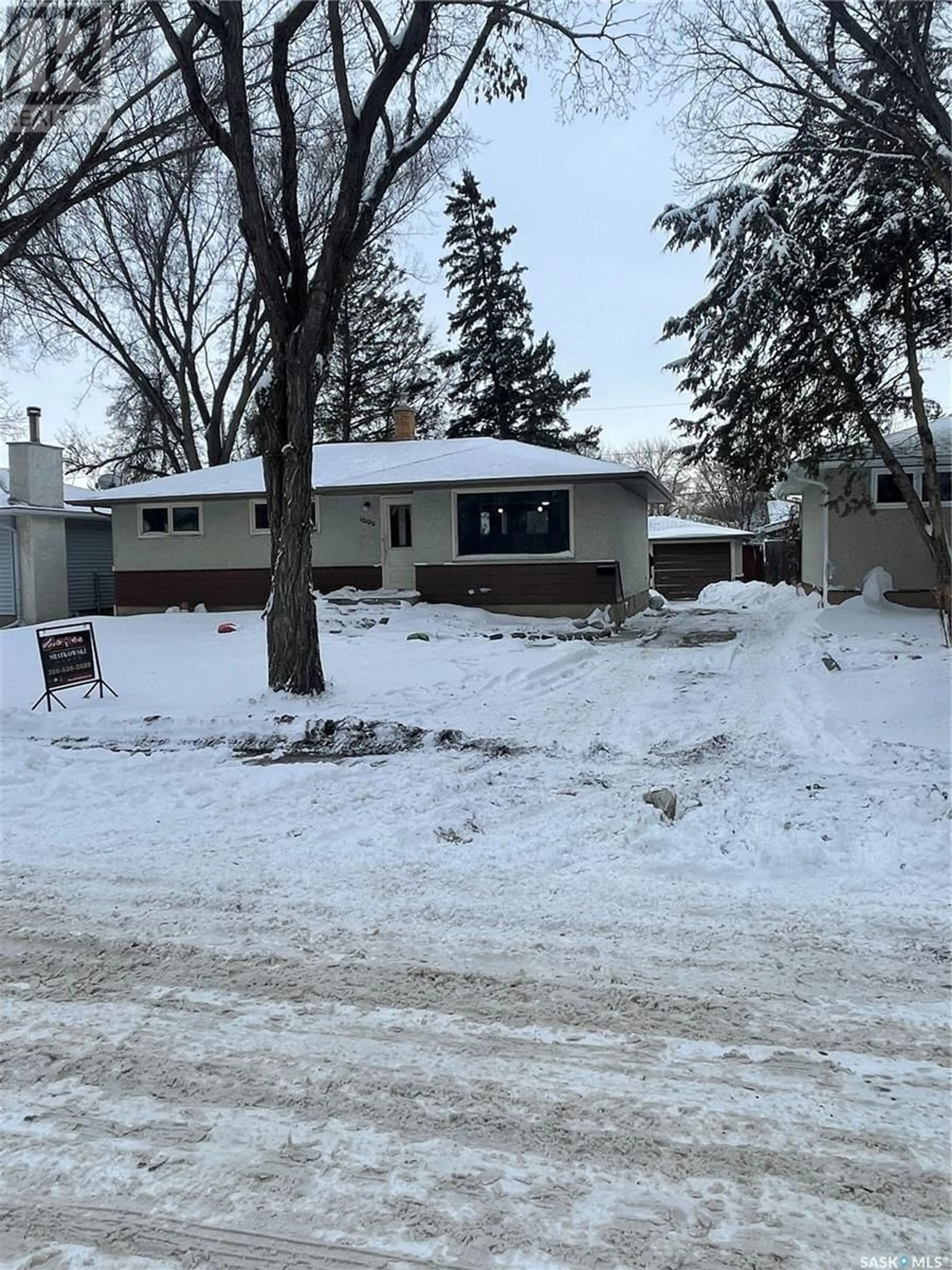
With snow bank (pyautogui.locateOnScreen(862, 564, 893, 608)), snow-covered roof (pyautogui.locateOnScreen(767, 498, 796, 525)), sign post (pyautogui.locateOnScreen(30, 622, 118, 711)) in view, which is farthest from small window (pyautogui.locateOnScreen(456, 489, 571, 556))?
snow-covered roof (pyautogui.locateOnScreen(767, 498, 796, 525))

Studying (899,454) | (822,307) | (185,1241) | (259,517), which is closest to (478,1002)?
(185,1241)

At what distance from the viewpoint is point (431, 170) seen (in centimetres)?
1568

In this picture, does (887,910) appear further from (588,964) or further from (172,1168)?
(172,1168)

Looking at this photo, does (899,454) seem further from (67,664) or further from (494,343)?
(494,343)

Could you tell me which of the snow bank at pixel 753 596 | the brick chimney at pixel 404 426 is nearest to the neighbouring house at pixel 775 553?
the snow bank at pixel 753 596

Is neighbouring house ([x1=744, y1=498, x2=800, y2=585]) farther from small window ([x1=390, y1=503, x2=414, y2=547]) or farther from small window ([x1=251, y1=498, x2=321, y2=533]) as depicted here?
small window ([x1=251, y1=498, x2=321, y2=533])

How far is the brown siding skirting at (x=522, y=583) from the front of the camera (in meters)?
16.4

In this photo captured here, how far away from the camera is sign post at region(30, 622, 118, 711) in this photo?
339 inches

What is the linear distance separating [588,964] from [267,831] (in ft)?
7.79

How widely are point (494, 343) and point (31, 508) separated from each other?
58.6ft

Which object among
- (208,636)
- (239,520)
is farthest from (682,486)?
(208,636)

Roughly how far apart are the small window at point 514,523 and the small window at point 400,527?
5.31ft

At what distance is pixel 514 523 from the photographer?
661 inches

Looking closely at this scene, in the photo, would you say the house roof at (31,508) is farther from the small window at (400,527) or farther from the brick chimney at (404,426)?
the brick chimney at (404,426)
